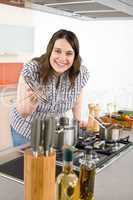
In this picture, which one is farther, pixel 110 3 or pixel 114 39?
pixel 114 39

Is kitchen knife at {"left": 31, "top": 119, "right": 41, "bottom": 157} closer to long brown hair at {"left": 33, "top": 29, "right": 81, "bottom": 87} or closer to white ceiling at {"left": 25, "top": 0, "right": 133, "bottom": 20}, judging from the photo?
white ceiling at {"left": 25, "top": 0, "right": 133, "bottom": 20}

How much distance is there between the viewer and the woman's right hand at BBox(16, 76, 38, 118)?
4.47 ft

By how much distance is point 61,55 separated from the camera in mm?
1482

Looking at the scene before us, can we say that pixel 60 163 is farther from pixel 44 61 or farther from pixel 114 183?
pixel 44 61

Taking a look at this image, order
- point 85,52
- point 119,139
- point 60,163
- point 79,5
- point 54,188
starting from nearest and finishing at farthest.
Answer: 1. point 54,188
2. point 60,163
3. point 79,5
4. point 119,139
5. point 85,52

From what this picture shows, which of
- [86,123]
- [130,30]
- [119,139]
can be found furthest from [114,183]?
[130,30]

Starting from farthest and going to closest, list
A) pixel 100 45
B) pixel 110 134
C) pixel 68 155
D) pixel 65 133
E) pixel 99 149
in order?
pixel 100 45, pixel 110 134, pixel 99 149, pixel 65 133, pixel 68 155

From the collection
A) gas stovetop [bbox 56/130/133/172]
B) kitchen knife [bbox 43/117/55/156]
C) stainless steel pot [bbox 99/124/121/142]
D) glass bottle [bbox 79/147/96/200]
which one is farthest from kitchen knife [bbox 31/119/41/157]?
stainless steel pot [bbox 99/124/121/142]

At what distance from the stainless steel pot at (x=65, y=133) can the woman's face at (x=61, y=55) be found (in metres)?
0.35

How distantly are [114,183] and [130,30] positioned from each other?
2.38m

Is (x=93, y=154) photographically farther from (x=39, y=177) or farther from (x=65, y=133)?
(x=39, y=177)

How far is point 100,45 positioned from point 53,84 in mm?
2017

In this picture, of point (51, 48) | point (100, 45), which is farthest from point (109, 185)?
point (100, 45)

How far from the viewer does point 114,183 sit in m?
1.00
